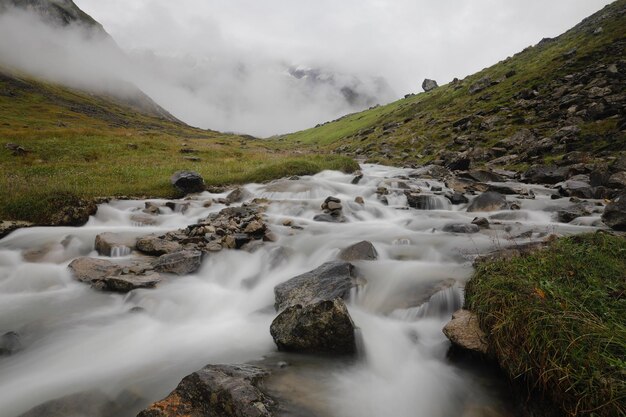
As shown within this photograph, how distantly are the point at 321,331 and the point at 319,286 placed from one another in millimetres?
2018

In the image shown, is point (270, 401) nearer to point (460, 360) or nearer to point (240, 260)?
point (460, 360)

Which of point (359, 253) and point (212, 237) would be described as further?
point (212, 237)

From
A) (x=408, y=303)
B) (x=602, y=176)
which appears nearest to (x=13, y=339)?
(x=408, y=303)

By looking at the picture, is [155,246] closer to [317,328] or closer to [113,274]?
[113,274]

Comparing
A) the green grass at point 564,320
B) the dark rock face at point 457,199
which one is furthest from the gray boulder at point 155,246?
the dark rock face at point 457,199

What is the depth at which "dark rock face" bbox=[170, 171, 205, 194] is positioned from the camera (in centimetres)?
2119

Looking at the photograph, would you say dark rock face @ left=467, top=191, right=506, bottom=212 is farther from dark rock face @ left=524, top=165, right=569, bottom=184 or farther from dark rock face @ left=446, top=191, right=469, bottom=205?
dark rock face @ left=524, top=165, right=569, bottom=184

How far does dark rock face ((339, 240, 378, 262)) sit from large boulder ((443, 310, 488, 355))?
14.6 feet

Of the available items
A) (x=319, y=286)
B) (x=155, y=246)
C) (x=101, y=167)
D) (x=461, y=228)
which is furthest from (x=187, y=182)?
(x=461, y=228)

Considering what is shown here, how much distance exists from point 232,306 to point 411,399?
5.33m

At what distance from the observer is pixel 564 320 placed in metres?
4.45

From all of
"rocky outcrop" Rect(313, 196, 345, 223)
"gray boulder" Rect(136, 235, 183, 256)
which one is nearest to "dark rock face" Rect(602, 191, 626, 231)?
"rocky outcrop" Rect(313, 196, 345, 223)

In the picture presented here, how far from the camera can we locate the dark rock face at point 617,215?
991cm

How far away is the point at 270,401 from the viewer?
464 cm
